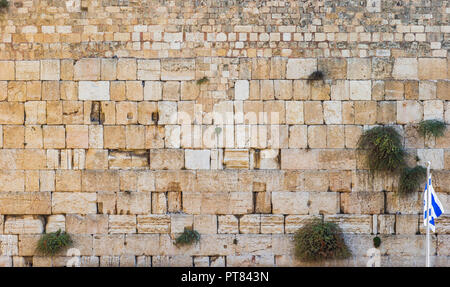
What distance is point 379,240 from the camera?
267 inches

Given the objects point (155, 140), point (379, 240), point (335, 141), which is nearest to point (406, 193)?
point (379, 240)

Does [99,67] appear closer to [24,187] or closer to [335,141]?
[24,187]

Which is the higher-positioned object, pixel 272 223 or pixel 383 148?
pixel 383 148

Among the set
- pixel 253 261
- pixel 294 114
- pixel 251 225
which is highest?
pixel 294 114

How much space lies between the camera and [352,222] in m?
6.83

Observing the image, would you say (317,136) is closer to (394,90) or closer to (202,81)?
(394,90)

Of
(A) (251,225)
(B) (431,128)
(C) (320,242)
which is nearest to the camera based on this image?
(C) (320,242)

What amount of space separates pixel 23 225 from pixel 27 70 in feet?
7.96

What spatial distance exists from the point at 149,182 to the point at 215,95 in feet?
5.56

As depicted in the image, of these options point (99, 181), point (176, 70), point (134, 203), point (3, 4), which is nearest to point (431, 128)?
point (176, 70)

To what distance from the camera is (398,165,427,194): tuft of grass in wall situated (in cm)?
671

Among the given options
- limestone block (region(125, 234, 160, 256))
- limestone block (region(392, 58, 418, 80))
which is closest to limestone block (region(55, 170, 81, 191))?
limestone block (region(125, 234, 160, 256))

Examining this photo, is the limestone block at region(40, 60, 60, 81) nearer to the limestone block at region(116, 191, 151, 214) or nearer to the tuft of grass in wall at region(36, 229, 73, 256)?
the limestone block at region(116, 191, 151, 214)

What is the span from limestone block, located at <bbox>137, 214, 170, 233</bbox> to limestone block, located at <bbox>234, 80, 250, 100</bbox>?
216 centimetres
